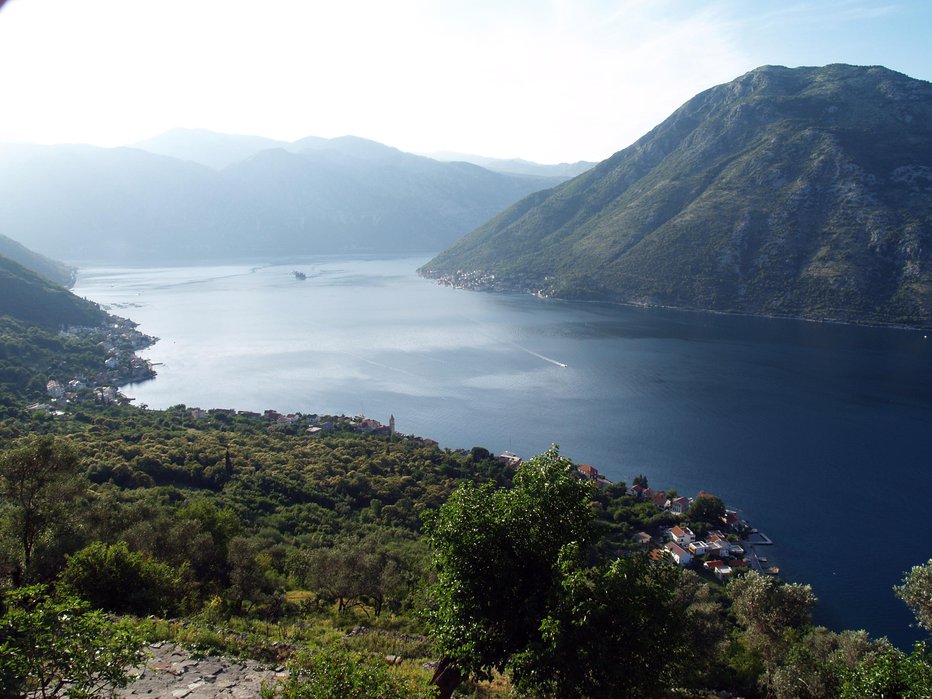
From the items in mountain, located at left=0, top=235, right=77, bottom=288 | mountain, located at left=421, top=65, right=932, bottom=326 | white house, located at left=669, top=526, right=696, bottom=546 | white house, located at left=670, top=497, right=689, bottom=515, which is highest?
mountain, located at left=421, top=65, right=932, bottom=326

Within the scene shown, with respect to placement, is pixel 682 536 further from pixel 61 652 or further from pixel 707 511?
pixel 61 652

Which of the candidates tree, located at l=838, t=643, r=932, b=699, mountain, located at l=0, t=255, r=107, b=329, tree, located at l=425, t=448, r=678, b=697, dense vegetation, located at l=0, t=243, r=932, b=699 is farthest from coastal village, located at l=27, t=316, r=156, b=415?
tree, located at l=838, t=643, r=932, b=699

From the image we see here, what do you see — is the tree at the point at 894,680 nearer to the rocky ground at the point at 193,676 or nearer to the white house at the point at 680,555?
the rocky ground at the point at 193,676

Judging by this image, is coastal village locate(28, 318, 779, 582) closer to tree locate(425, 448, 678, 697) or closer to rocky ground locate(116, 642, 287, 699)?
tree locate(425, 448, 678, 697)

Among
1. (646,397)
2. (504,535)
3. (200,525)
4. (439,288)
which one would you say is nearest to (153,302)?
(439,288)

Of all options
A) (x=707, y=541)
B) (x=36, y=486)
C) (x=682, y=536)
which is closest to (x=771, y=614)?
(x=36, y=486)

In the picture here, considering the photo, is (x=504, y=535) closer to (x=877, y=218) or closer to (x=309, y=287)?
(x=877, y=218)

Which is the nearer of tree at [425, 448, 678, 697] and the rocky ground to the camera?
tree at [425, 448, 678, 697]
